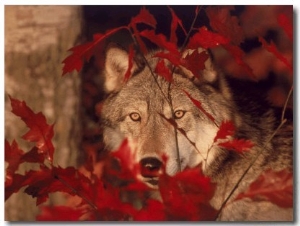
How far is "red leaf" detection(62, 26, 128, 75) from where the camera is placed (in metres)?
2.03

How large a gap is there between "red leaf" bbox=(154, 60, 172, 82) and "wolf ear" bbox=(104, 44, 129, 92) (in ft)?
0.40

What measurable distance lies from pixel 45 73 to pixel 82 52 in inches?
6.7

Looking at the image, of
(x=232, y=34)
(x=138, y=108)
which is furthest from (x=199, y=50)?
(x=138, y=108)

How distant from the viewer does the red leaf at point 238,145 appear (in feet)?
6.53

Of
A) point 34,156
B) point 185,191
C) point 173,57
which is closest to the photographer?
point 185,191

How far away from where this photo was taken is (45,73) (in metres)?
2.07

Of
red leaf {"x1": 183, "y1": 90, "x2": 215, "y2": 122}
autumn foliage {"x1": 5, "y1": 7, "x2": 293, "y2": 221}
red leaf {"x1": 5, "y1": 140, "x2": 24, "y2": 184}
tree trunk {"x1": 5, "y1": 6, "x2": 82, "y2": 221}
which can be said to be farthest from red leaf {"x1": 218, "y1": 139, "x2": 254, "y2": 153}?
red leaf {"x1": 5, "y1": 140, "x2": 24, "y2": 184}

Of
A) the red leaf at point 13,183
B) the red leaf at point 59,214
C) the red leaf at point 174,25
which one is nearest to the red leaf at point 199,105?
the red leaf at point 174,25

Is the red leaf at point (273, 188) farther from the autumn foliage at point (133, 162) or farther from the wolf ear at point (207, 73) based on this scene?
the wolf ear at point (207, 73)

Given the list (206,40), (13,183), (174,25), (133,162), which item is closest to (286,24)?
(206,40)

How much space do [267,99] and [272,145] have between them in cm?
Answer: 18

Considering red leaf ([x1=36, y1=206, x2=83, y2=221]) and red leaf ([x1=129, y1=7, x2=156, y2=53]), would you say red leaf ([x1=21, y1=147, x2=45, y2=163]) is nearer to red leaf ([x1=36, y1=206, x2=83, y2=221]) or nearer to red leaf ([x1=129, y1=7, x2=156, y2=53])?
red leaf ([x1=36, y1=206, x2=83, y2=221])

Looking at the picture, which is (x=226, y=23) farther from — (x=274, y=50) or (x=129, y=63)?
(x=129, y=63)

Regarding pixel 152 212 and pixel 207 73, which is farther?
pixel 207 73
